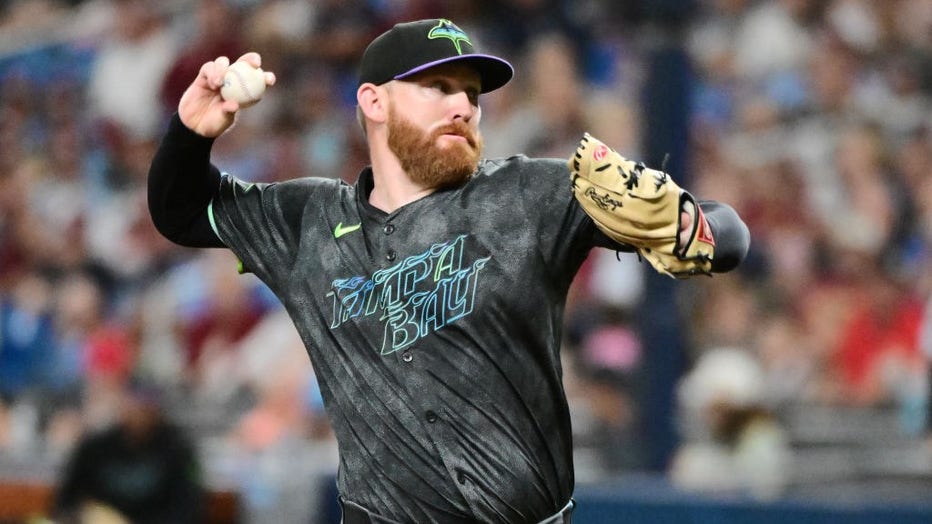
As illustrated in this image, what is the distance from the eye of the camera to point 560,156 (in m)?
8.96

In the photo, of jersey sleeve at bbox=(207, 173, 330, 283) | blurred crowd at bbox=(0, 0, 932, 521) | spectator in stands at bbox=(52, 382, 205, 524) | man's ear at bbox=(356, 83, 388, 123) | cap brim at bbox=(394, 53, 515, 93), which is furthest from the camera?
blurred crowd at bbox=(0, 0, 932, 521)

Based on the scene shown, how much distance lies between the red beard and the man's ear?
0.17 feet

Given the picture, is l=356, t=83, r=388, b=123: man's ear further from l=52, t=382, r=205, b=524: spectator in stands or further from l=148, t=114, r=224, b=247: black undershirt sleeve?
l=52, t=382, r=205, b=524: spectator in stands

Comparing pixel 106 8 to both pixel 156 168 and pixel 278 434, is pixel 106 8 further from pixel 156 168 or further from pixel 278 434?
pixel 156 168

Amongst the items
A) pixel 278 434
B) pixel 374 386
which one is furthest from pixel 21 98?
pixel 374 386

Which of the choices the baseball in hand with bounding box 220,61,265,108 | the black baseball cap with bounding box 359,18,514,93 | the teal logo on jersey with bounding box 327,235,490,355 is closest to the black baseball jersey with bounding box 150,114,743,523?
the teal logo on jersey with bounding box 327,235,490,355

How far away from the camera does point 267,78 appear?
384cm

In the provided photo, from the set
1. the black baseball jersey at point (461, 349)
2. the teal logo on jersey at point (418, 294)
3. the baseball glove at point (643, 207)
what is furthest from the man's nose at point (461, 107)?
the baseball glove at point (643, 207)

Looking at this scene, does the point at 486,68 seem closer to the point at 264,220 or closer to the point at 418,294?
the point at 418,294

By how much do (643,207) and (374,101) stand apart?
0.91 meters

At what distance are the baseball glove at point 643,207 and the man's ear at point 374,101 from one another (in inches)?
26.2

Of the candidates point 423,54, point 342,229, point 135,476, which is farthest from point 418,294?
point 135,476

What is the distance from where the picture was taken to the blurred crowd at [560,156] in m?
7.89

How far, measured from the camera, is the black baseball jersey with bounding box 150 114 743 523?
3.65 m
